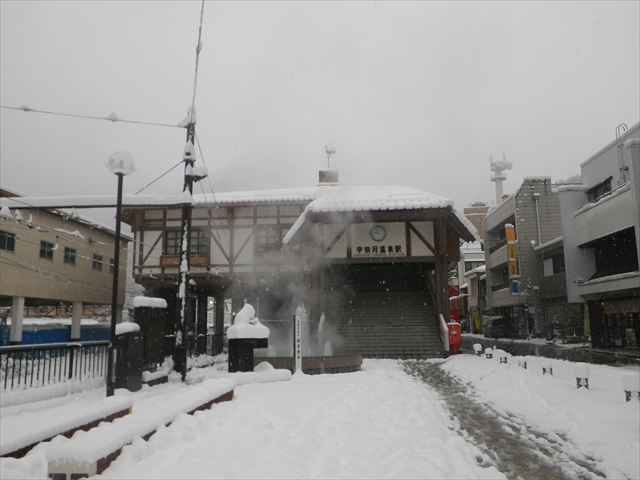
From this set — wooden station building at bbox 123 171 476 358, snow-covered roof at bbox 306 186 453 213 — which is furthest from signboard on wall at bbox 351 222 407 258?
snow-covered roof at bbox 306 186 453 213

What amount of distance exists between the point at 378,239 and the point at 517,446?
15.6 m

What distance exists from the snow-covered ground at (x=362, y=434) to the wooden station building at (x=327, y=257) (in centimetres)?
940

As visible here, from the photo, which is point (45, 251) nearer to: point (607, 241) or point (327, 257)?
point (327, 257)

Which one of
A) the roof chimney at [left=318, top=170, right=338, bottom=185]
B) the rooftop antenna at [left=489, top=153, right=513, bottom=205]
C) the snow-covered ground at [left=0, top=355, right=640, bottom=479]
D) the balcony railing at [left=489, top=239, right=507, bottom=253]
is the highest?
the rooftop antenna at [left=489, top=153, right=513, bottom=205]

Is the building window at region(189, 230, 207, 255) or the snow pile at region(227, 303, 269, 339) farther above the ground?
the building window at region(189, 230, 207, 255)

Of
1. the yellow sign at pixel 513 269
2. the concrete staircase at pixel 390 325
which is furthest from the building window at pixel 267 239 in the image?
the yellow sign at pixel 513 269

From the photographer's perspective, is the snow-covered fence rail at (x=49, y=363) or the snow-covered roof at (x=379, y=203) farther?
the snow-covered roof at (x=379, y=203)

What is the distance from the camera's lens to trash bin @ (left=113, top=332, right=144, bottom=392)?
35.3ft

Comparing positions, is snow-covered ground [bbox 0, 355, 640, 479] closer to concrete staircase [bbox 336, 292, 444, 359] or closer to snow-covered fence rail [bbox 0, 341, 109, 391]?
snow-covered fence rail [bbox 0, 341, 109, 391]

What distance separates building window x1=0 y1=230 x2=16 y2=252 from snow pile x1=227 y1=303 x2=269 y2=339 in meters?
15.2

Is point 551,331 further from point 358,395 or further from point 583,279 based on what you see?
point 358,395

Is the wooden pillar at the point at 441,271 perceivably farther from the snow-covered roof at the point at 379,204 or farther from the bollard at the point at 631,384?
the bollard at the point at 631,384

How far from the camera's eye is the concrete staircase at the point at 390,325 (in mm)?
19156

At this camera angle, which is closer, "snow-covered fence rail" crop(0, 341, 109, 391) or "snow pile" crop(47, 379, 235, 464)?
"snow pile" crop(47, 379, 235, 464)
